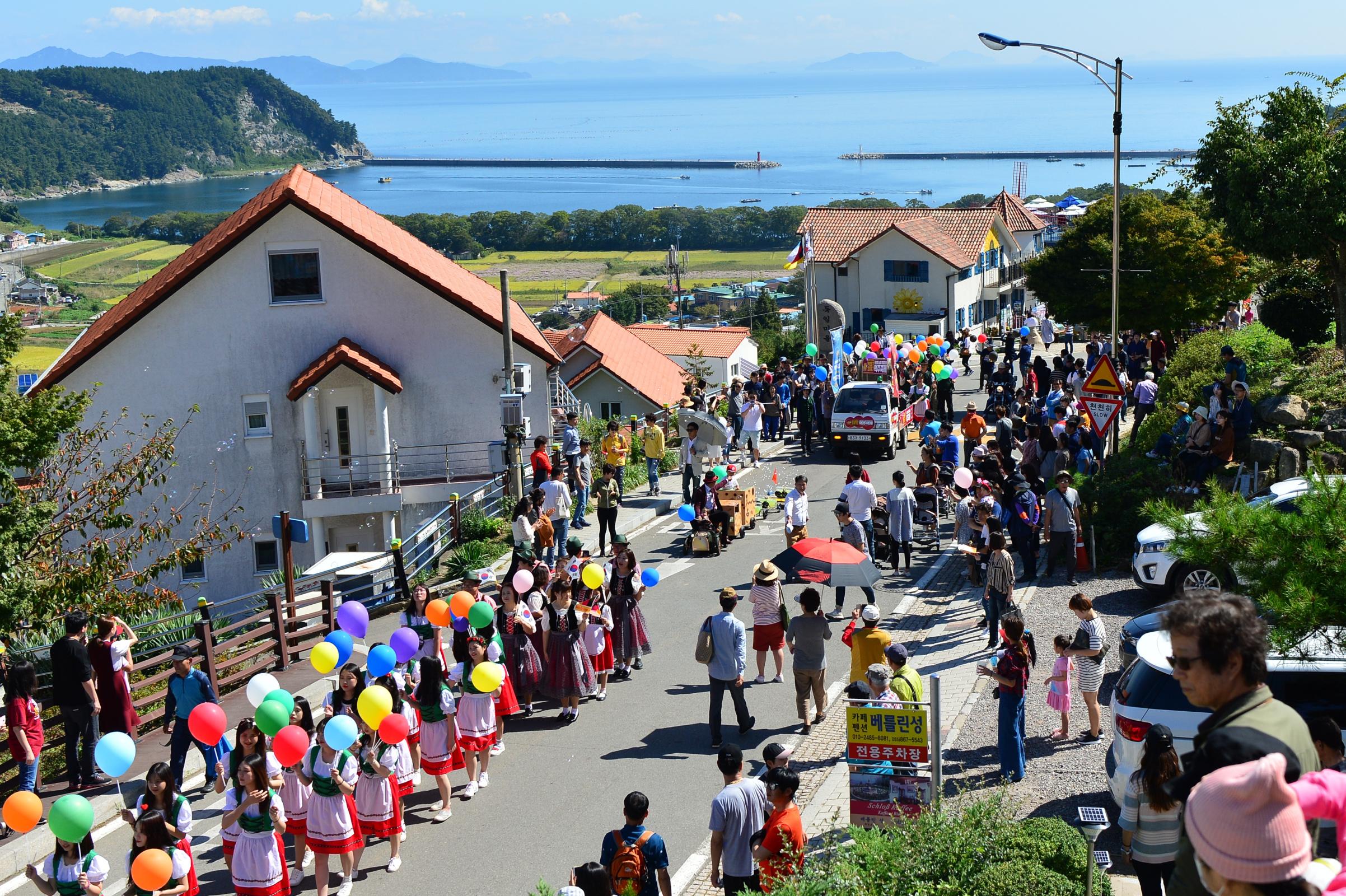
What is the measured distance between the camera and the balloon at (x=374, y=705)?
10969mm

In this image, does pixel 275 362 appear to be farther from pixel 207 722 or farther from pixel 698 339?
pixel 698 339

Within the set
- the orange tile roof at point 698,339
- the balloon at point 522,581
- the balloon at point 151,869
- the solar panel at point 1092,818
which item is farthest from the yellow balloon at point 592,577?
the orange tile roof at point 698,339

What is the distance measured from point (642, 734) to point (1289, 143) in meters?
17.2

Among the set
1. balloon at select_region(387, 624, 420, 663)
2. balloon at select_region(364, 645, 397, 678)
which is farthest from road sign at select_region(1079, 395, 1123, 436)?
balloon at select_region(364, 645, 397, 678)

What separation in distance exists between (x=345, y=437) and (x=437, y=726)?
1830 cm

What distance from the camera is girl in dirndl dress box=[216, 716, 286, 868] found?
10.3 m

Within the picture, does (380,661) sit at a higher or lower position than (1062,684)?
higher

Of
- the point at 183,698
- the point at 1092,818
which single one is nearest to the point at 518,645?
the point at 183,698

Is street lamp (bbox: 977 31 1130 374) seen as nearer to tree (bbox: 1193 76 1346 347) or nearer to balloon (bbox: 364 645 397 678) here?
tree (bbox: 1193 76 1346 347)

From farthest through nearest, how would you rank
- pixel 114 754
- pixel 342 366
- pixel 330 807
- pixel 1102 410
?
pixel 342 366, pixel 1102 410, pixel 330 807, pixel 114 754

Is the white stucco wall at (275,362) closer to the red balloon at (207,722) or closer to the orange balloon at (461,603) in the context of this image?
the orange balloon at (461,603)

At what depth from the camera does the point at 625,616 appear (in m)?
15.9

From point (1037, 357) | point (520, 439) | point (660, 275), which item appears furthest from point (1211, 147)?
point (660, 275)

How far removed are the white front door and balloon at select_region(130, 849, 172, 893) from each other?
65.9 feet
